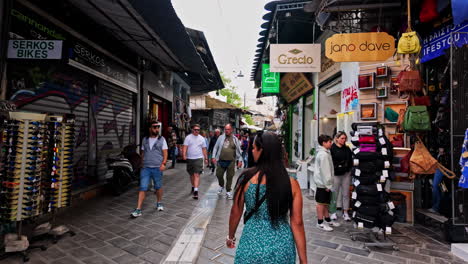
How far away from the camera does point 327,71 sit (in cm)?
880

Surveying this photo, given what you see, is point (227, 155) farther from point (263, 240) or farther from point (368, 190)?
point (263, 240)

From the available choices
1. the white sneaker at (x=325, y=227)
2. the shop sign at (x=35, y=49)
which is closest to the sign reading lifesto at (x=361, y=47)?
the white sneaker at (x=325, y=227)

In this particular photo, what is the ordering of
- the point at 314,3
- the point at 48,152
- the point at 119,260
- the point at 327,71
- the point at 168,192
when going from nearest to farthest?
1. the point at 119,260
2. the point at 48,152
3. the point at 314,3
4. the point at 168,192
5. the point at 327,71

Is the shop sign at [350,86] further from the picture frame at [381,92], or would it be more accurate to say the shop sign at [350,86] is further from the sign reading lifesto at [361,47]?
the sign reading lifesto at [361,47]

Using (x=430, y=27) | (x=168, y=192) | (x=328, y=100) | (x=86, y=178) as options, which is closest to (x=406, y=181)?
(x=430, y=27)

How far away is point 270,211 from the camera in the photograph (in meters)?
1.81

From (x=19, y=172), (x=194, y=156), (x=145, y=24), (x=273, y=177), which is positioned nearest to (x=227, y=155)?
(x=194, y=156)

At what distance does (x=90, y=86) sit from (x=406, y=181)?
7.32 m

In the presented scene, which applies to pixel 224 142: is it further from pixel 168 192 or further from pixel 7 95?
pixel 7 95

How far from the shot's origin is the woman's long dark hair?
1.81 metres

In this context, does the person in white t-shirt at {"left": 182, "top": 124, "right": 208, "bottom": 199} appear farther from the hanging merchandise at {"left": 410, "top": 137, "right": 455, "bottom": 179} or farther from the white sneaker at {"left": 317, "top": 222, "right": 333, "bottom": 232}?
the hanging merchandise at {"left": 410, "top": 137, "right": 455, "bottom": 179}

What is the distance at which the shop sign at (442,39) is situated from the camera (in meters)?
4.46

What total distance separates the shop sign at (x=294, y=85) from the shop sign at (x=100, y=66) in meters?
6.39

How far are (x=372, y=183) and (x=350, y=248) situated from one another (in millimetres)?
1061
